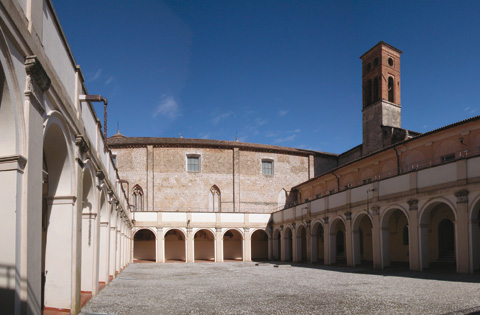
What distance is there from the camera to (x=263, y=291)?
14391 mm

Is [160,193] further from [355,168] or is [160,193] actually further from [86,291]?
[86,291]

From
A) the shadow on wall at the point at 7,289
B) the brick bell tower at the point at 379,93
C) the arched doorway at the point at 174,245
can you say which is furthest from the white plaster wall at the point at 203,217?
the shadow on wall at the point at 7,289

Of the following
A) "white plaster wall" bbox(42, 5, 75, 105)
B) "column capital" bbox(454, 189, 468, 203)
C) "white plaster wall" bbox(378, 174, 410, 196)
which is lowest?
"column capital" bbox(454, 189, 468, 203)

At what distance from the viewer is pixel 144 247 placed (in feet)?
135

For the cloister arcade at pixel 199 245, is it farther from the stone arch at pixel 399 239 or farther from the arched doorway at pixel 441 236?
the arched doorway at pixel 441 236

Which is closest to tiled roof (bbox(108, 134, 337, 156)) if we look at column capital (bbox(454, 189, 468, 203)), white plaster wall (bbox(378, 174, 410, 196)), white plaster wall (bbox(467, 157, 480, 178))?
white plaster wall (bbox(378, 174, 410, 196))

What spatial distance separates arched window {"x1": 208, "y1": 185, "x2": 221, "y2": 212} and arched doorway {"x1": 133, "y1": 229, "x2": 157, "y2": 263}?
21.1 ft

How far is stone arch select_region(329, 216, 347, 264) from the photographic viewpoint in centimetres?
2866

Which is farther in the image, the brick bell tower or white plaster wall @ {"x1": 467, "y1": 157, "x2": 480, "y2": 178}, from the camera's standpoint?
the brick bell tower

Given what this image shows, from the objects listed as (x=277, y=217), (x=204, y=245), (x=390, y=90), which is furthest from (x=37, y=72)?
(x=390, y=90)

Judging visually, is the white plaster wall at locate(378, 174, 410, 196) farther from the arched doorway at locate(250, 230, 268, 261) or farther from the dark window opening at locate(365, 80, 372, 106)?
the arched doorway at locate(250, 230, 268, 261)

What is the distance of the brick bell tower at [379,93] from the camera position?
132ft

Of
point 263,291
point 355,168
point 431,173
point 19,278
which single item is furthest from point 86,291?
point 355,168

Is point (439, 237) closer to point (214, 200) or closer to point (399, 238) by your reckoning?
point (399, 238)
